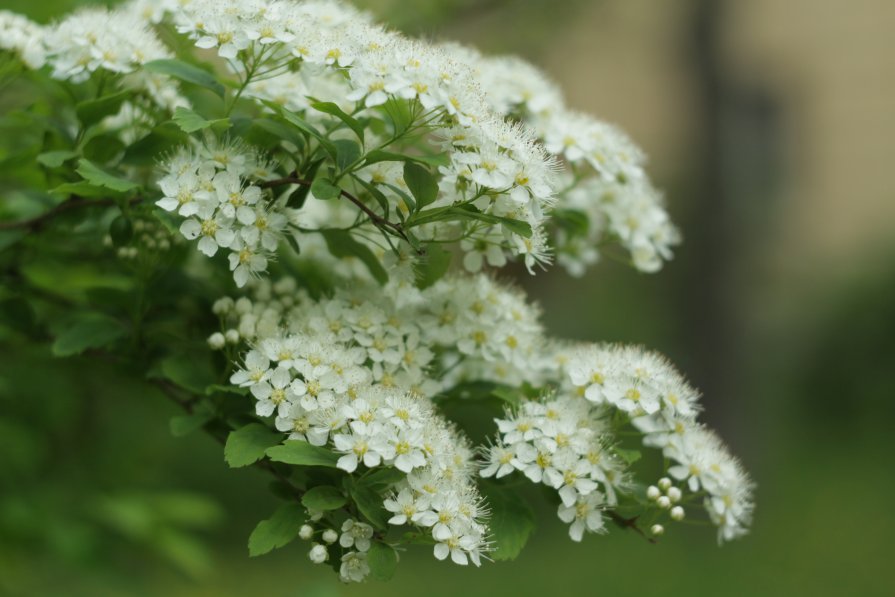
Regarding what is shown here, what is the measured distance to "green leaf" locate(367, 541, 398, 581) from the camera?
1.48m

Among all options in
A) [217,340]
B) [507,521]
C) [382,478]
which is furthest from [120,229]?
[507,521]

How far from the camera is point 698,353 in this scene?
23.8 feet

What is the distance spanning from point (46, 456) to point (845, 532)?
5585mm

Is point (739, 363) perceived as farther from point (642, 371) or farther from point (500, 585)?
point (642, 371)

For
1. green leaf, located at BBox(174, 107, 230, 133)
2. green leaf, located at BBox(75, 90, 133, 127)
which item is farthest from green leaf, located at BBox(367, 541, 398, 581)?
green leaf, located at BBox(75, 90, 133, 127)

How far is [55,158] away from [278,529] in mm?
789

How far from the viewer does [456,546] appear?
1527mm

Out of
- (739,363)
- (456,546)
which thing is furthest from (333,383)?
(739,363)

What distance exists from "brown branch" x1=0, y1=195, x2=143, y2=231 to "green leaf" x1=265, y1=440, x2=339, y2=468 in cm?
60

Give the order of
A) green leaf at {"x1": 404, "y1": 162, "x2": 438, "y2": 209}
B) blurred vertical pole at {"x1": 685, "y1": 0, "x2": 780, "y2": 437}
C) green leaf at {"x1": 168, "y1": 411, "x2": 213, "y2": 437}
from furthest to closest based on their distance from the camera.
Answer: blurred vertical pole at {"x1": 685, "y1": 0, "x2": 780, "y2": 437} → green leaf at {"x1": 168, "y1": 411, "x2": 213, "y2": 437} → green leaf at {"x1": 404, "y1": 162, "x2": 438, "y2": 209}

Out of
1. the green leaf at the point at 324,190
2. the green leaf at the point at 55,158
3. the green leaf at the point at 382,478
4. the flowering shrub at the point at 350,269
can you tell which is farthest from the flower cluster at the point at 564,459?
the green leaf at the point at 55,158

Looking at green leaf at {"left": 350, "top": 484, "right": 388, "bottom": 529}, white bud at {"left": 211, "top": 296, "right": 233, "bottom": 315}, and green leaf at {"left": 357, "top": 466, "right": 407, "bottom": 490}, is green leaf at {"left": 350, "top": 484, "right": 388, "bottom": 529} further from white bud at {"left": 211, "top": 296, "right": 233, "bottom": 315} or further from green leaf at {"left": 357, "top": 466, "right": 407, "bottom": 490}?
white bud at {"left": 211, "top": 296, "right": 233, "bottom": 315}

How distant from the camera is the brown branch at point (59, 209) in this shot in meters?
1.92

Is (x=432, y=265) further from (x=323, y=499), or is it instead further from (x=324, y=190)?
(x=323, y=499)
